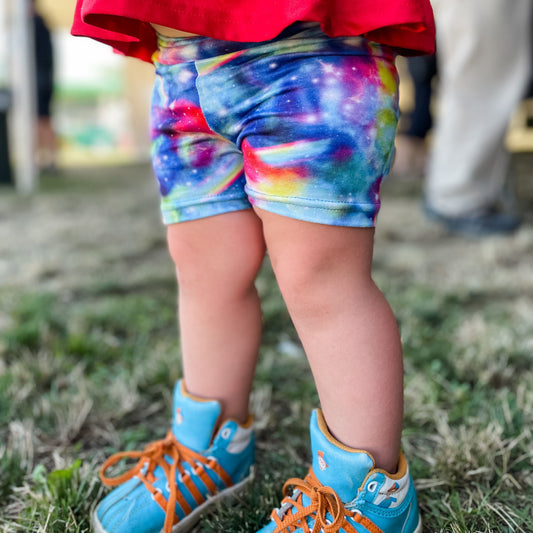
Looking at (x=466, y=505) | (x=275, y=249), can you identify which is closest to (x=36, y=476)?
(x=275, y=249)

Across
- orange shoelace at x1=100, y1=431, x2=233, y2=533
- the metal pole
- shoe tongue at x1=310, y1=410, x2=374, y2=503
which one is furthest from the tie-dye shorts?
the metal pole

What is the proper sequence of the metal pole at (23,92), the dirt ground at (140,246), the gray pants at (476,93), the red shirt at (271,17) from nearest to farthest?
1. the red shirt at (271,17)
2. the dirt ground at (140,246)
3. the gray pants at (476,93)
4. the metal pole at (23,92)

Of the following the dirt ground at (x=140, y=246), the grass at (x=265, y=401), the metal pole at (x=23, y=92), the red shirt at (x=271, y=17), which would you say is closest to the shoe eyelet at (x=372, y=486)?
the grass at (x=265, y=401)

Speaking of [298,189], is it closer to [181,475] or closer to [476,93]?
[181,475]

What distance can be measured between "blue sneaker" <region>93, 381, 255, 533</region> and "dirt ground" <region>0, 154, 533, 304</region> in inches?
41.6

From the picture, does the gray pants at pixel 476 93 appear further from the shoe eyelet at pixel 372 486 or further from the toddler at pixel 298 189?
the shoe eyelet at pixel 372 486

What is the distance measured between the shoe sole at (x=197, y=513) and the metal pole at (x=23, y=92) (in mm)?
3420

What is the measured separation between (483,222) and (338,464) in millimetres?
1956

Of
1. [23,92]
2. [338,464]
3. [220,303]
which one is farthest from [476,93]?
[23,92]

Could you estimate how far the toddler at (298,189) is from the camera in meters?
0.64

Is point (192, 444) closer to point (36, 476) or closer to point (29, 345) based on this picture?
point (36, 476)

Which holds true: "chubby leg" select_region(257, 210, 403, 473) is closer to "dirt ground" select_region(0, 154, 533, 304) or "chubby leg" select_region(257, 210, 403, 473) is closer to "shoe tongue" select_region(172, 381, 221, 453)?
"shoe tongue" select_region(172, 381, 221, 453)

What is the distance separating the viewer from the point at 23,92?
3908 millimetres

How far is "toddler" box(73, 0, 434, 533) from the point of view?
25.4 inches
